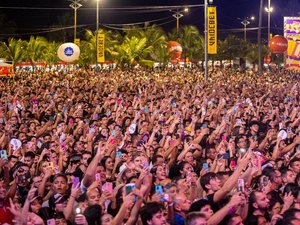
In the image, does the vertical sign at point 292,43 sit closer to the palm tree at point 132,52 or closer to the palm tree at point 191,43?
the palm tree at point 132,52

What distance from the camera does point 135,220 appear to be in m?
6.27

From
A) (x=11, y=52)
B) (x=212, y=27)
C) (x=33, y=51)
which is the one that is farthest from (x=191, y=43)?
(x=212, y=27)

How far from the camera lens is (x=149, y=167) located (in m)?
8.37

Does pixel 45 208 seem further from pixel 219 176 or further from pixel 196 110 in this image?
pixel 196 110

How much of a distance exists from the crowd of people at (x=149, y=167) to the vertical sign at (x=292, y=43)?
21.5 metres

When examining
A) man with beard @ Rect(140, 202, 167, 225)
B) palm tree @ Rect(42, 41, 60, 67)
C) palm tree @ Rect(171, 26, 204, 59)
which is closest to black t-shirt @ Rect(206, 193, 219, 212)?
man with beard @ Rect(140, 202, 167, 225)

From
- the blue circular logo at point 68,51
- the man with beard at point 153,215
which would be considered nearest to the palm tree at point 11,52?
the blue circular logo at point 68,51

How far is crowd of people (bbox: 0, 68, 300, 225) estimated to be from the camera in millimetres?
6301

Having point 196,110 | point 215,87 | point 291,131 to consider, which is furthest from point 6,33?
point 291,131

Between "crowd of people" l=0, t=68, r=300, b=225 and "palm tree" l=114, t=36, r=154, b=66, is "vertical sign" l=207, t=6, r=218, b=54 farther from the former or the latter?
"palm tree" l=114, t=36, r=154, b=66

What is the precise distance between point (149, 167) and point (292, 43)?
32209mm

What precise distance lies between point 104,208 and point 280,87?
1621 cm

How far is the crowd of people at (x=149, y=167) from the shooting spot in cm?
630

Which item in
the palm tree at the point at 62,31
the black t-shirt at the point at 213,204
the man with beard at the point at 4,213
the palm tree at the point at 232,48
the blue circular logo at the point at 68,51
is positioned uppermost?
→ the palm tree at the point at 62,31
